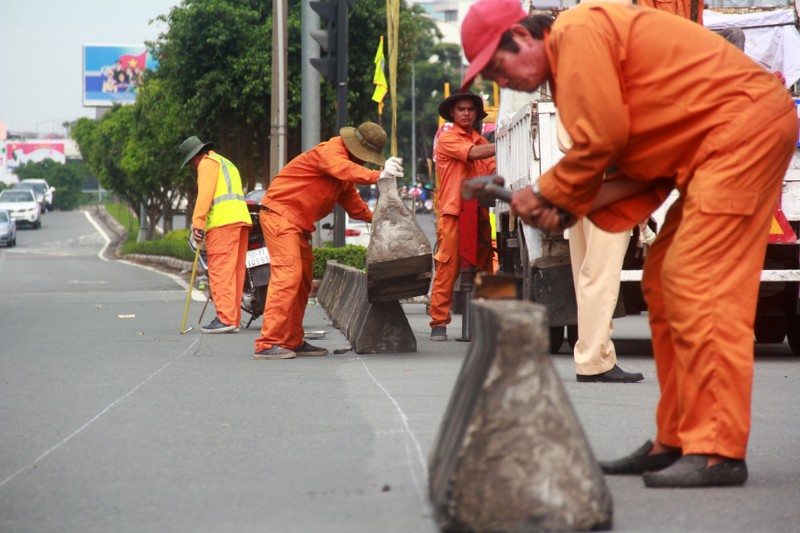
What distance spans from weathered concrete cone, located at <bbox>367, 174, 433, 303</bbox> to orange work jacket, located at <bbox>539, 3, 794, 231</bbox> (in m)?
5.12

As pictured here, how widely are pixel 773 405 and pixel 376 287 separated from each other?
356cm

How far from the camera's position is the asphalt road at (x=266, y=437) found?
4.47 metres

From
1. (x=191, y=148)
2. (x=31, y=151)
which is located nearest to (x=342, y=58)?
(x=191, y=148)

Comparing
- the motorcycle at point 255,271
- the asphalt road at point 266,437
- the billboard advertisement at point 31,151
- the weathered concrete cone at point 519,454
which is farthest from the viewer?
the billboard advertisement at point 31,151

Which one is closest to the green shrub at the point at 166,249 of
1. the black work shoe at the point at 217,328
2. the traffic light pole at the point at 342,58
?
the traffic light pole at the point at 342,58

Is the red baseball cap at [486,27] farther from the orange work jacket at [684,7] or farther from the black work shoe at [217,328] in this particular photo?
the black work shoe at [217,328]

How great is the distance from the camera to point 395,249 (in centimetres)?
995

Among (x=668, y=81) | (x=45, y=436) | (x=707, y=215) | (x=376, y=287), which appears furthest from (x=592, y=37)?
(x=376, y=287)

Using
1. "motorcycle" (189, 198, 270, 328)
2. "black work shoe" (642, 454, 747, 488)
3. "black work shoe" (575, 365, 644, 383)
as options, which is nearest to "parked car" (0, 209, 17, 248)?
"motorcycle" (189, 198, 270, 328)

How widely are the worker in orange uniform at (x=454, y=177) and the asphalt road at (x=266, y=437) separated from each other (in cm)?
65

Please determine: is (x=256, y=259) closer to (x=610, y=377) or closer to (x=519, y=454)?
(x=610, y=377)

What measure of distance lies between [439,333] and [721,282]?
749 centimetres

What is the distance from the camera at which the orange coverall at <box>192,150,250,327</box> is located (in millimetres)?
12891

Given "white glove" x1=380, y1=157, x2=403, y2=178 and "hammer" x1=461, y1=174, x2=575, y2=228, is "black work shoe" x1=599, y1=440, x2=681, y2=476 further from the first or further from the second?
"white glove" x1=380, y1=157, x2=403, y2=178
